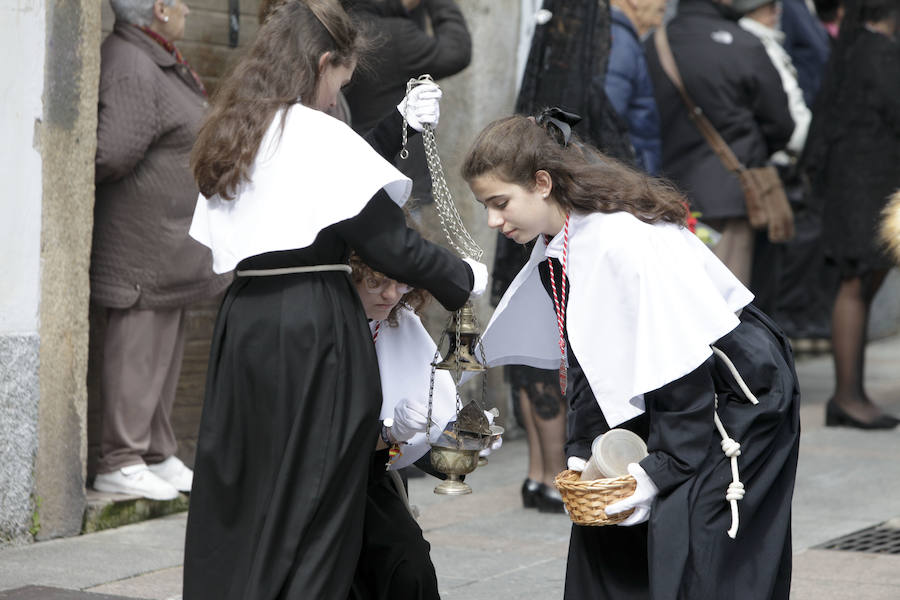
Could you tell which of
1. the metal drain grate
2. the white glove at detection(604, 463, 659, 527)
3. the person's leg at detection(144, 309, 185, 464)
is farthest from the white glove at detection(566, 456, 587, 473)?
the person's leg at detection(144, 309, 185, 464)

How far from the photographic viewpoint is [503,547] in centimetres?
541

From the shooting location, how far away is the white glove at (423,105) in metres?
3.72

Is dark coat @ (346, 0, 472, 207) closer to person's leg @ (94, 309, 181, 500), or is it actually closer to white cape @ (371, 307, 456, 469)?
person's leg @ (94, 309, 181, 500)

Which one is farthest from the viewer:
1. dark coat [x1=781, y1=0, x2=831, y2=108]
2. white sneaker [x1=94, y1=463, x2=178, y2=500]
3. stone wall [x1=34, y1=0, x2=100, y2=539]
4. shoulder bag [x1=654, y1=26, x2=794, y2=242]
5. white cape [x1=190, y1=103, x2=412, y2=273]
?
dark coat [x1=781, y1=0, x2=831, y2=108]

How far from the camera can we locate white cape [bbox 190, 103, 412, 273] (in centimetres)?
336

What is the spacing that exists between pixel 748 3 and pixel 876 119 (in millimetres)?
1138

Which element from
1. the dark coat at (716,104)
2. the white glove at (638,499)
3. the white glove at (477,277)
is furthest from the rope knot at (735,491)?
the dark coat at (716,104)

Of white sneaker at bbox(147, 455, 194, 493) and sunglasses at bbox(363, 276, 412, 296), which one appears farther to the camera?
white sneaker at bbox(147, 455, 194, 493)

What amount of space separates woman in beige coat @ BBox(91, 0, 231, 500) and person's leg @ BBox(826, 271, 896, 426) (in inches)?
142

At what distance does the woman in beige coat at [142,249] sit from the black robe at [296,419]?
2.15 metres

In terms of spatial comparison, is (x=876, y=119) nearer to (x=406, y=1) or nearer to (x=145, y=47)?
(x=406, y=1)

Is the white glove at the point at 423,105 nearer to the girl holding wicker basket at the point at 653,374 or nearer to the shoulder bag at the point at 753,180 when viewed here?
the girl holding wicker basket at the point at 653,374

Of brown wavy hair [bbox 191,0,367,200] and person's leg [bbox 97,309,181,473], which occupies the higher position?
brown wavy hair [bbox 191,0,367,200]

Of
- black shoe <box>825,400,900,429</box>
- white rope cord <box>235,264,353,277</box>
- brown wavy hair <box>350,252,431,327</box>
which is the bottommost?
black shoe <box>825,400,900,429</box>
